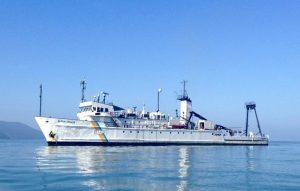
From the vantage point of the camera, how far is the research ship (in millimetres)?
64688

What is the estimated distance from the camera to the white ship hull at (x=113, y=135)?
6425cm

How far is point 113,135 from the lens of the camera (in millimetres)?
68750

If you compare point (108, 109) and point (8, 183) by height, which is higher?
point (108, 109)

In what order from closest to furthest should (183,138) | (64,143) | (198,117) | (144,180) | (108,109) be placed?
(144,180) < (64,143) < (108,109) < (183,138) < (198,117)

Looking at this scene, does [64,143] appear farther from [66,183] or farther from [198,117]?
[66,183]

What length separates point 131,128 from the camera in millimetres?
71188

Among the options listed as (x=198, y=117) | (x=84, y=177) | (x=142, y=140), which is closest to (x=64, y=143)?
(x=142, y=140)

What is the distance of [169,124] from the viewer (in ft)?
259

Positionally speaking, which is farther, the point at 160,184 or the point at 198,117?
the point at 198,117

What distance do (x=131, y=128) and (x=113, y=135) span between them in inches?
165

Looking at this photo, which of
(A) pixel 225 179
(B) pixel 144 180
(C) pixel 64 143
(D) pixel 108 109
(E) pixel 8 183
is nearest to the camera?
(E) pixel 8 183

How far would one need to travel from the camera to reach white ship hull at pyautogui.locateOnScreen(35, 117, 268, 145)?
211ft

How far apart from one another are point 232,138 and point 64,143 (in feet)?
135

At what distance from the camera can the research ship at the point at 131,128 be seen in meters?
64.7
